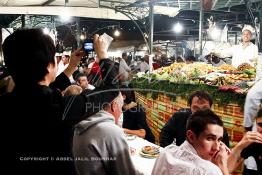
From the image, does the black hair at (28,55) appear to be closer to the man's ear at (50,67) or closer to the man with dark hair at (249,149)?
the man's ear at (50,67)

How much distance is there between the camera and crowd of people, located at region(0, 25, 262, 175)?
1213 millimetres

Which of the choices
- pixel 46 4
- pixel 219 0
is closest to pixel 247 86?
pixel 219 0

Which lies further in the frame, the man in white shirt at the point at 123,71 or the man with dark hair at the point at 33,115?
the man in white shirt at the point at 123,71

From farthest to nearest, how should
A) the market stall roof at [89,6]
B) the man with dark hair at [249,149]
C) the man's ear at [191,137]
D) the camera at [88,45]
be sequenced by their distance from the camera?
1. the market stall roof at [89,6]
2. the camera at [88,45]
3. the man's ear at [191,137]
4. the man with dark hair at [249,149]

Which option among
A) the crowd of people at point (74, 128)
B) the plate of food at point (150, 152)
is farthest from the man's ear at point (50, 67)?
the plate of food at point (150, 152)

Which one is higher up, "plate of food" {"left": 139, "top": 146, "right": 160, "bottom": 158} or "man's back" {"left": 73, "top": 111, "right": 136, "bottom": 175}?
"man's back" {"left": 73, "top": 111, "right": 136, "bottom": 175}

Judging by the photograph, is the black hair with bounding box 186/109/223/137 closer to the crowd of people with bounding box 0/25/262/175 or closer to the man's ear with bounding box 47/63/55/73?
the crowd of people with bounding box 0/25/262/175

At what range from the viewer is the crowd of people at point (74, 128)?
1.21 meters

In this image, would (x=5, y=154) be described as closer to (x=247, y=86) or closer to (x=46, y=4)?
(x=247, y=86)

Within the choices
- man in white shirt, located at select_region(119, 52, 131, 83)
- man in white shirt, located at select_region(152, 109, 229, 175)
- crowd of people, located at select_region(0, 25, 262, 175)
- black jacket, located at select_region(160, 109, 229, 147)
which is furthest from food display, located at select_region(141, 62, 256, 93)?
man in white shirt, located at select_region(152, 109, 229, 175)

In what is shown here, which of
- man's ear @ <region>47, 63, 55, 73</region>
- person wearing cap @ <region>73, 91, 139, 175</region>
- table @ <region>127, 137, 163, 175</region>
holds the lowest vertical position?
table @ <region>127, 137, 163, 175</region>

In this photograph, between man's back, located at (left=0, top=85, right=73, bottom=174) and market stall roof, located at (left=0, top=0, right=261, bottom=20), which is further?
market stall roof, located at (left=0, top=0, right=261, bottom=20)

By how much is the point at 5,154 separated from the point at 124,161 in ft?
3.39

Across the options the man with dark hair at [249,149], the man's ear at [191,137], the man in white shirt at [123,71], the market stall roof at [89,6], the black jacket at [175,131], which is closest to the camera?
the man with dark hair at [249,149]
